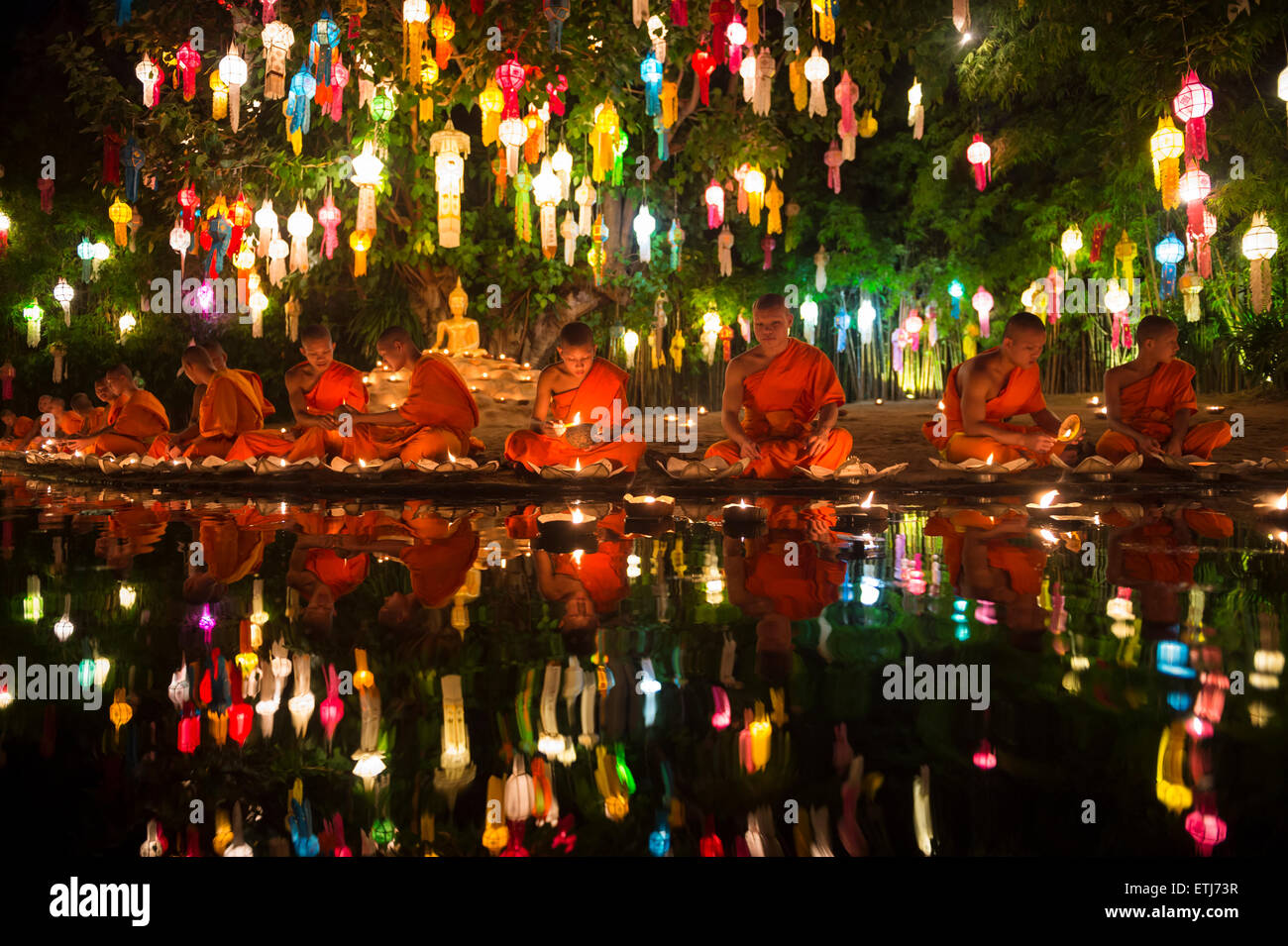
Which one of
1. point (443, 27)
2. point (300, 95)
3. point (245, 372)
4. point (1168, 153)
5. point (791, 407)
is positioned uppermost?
point (443, 27)

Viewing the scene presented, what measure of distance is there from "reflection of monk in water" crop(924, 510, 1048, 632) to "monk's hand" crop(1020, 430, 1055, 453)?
1558mm

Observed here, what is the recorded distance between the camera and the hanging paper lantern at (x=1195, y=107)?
257 inches

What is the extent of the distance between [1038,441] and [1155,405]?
3.43 feet

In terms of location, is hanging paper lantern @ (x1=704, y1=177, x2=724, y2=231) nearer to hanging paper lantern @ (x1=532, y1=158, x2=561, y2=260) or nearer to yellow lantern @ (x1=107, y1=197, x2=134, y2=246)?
hanging paper lantern @ (x1=532, y1=158, x2=561, y2=260)

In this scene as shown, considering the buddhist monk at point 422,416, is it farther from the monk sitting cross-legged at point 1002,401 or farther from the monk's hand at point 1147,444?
the monk's hand at point 1147,444

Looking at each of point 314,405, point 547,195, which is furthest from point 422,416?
point 547,195

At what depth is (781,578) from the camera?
2734 mm

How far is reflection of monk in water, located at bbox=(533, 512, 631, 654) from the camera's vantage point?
83.0 inches

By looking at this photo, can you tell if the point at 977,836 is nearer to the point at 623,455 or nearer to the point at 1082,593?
the point at 1082,593

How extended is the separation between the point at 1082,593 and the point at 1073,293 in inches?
464

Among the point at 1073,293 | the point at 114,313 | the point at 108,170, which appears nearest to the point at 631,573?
the point at 108,170

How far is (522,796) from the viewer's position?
129cm

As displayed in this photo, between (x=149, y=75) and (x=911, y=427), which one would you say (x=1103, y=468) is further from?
(x=149, y=75)

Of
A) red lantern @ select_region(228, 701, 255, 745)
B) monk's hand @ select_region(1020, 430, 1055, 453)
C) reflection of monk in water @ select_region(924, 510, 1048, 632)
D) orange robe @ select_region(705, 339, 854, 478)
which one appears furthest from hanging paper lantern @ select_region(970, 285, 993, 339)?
red lantern @ select_region(228, 701, 255, 745)
